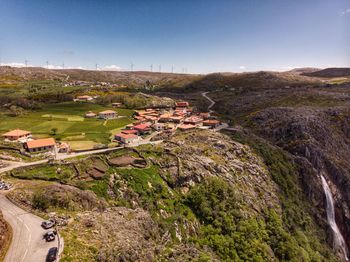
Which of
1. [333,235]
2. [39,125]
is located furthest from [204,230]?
[39,125]

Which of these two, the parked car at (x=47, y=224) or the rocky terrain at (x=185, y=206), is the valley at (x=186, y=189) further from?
the parked car at (x=47, y=224)

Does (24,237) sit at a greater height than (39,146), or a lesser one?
lesser

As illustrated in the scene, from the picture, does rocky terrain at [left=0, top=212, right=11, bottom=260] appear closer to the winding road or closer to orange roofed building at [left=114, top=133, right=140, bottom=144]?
the winding road

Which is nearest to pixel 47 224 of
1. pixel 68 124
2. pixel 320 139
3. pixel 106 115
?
pixel 68 124

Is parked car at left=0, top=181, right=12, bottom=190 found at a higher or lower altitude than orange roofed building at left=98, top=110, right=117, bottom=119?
lower

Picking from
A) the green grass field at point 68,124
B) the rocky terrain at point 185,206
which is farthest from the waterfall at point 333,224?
the green grass field at point 68,124

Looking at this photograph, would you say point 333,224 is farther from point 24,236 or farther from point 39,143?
point 39,143

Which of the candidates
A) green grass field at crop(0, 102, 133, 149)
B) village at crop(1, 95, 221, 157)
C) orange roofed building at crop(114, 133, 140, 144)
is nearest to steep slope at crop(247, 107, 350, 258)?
village at crop(1, 95, 221, 157)

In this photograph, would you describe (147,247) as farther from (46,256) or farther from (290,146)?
(290,146)
